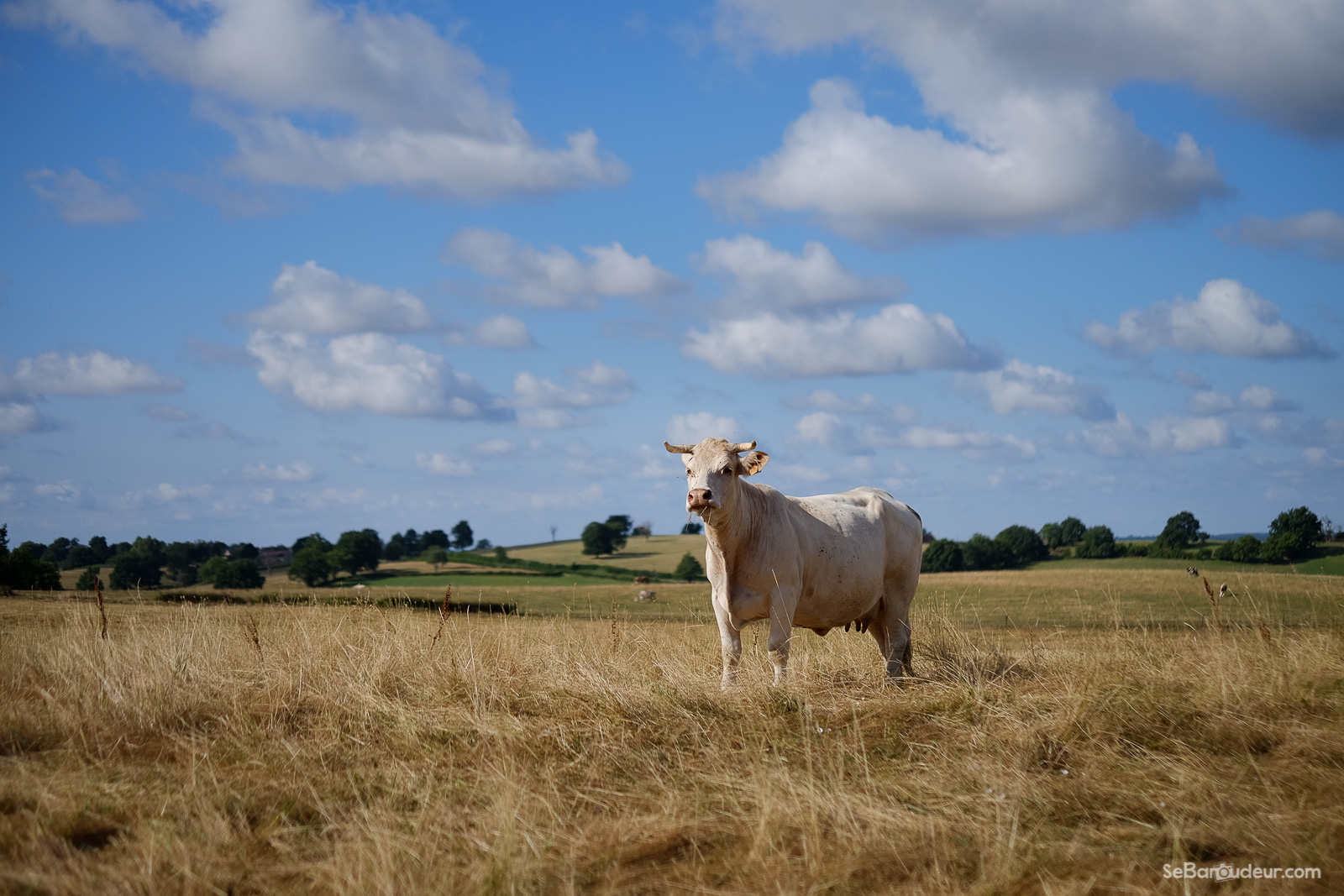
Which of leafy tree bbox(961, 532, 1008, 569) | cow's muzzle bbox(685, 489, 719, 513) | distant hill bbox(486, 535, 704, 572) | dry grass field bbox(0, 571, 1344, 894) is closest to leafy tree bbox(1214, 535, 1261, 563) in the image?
leafy tree bbox(961, 532, 1008, 569)

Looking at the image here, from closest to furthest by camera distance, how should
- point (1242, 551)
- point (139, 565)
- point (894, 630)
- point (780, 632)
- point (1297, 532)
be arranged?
point (780, 632)
point (894, 630)
point (1297, 532)
point (1242, 551)
point (139, 565)

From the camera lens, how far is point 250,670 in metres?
8.90

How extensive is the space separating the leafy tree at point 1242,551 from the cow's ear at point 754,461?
5375 centimetres

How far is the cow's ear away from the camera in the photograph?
10078 millimetres

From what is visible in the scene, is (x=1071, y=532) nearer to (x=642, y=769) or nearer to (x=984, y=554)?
(x=984, y=554)

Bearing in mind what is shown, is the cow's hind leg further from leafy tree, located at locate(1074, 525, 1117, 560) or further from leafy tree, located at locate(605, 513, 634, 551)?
leafy tree, located at locate(605, 513, 634, 551)

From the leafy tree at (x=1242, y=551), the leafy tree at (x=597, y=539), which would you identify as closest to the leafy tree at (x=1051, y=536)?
the leafy tree at (x=1242, y=551)

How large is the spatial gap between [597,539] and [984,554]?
4887cm

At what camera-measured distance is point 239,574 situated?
6450 centimetres

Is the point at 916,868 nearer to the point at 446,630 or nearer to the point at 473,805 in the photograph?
the point at 473,805

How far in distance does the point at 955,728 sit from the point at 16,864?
6350 mm

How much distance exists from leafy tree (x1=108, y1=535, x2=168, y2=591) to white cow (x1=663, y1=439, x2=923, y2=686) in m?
45.7

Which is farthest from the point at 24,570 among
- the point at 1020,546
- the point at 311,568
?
the point at 1020,546

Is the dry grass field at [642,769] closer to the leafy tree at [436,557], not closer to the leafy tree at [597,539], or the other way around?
the leafy tree at [436,557]
